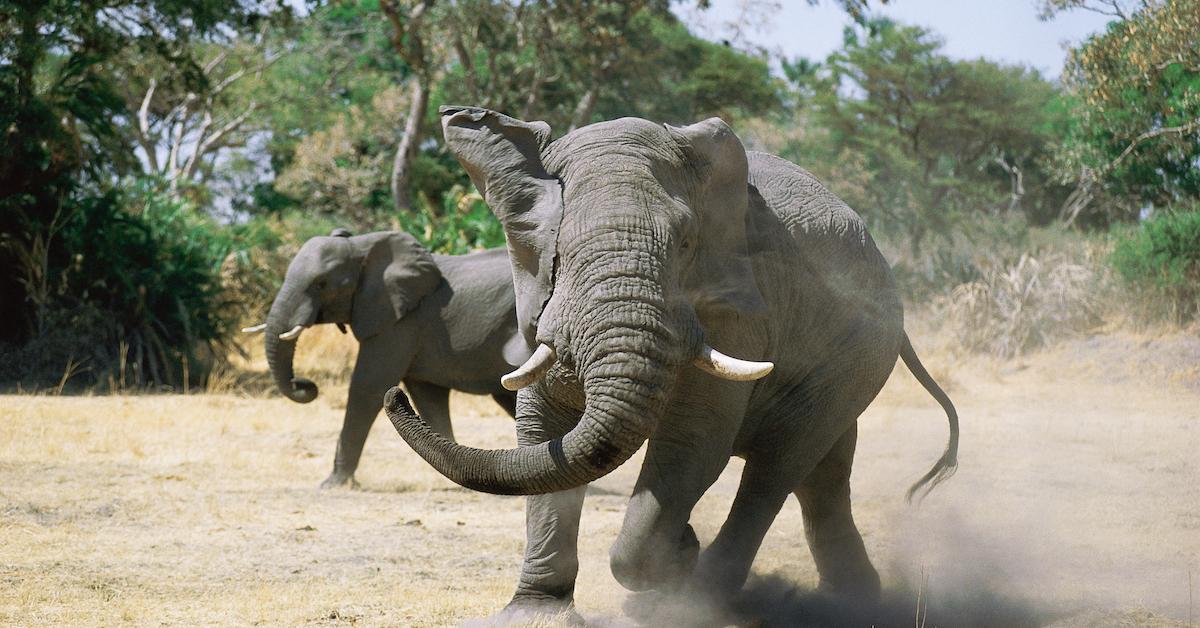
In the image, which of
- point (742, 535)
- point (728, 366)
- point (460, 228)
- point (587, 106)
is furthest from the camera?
point (587, 106)

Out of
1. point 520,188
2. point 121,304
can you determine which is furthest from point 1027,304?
point 520,188

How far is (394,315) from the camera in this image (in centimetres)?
953

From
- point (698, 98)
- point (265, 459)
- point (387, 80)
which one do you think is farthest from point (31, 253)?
point (387, 80)

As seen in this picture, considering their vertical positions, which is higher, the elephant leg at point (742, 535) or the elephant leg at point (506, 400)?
the elephant leg at point (742, 535)

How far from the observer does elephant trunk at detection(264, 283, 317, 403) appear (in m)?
9.45

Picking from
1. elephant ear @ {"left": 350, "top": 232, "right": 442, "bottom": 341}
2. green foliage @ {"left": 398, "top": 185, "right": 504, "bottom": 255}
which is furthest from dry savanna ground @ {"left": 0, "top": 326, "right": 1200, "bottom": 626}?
green foliage @ {"left": 398, "top": 185, "right": 504, "bottom": 255}

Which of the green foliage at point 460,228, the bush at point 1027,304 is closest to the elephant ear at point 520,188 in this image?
the green foliage at point 460,228

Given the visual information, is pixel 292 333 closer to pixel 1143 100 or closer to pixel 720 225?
pixel 720 225

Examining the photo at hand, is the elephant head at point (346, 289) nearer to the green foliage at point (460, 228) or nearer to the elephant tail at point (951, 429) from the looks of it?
the elephant tail at point (951, 429)

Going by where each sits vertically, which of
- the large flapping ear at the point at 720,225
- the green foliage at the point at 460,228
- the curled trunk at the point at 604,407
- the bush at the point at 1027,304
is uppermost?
the large flapping ear at the point at 720,225

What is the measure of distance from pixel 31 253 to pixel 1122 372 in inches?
516

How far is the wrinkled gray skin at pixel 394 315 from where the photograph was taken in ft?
31.1

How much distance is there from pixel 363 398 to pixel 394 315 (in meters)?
0.65

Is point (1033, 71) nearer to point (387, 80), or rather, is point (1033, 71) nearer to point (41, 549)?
point (387, 80)
